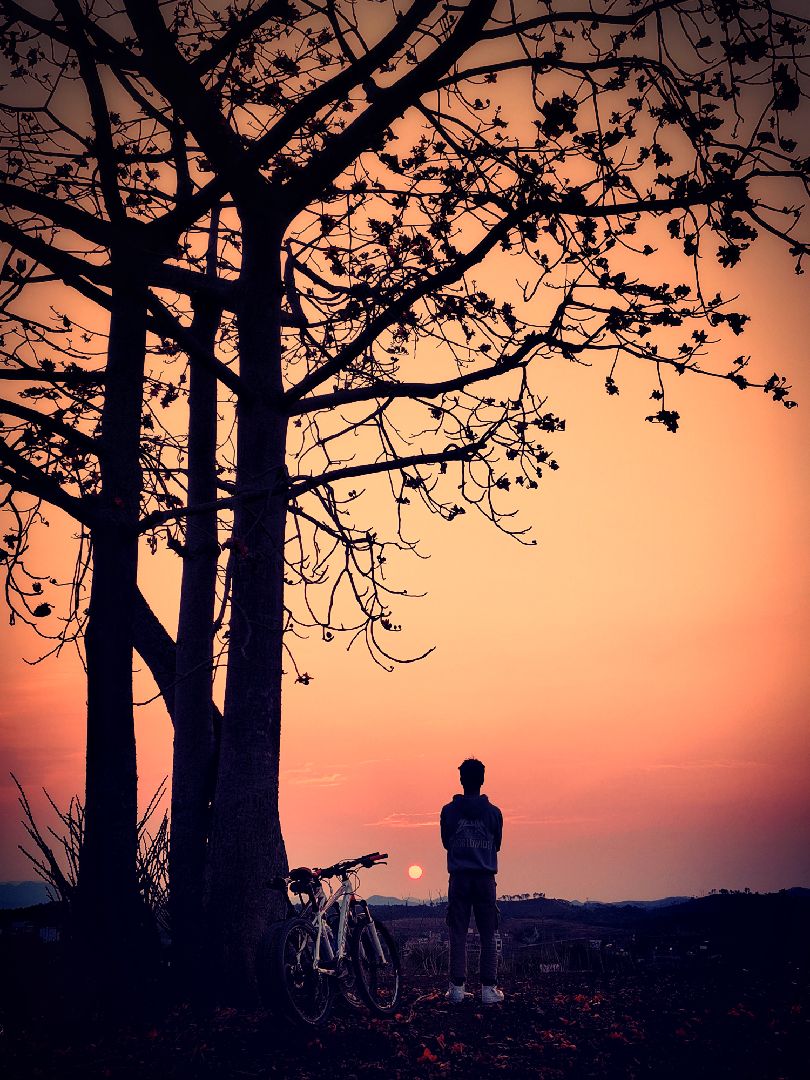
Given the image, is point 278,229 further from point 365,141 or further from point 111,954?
point 111,954

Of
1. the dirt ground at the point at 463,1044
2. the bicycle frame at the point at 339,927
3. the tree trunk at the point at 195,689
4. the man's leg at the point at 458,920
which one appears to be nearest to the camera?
the dirt ground at the point at 463,1044

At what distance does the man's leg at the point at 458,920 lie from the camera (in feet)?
32.1

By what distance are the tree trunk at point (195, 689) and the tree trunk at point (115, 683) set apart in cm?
60

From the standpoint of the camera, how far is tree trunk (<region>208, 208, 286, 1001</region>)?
8859mm

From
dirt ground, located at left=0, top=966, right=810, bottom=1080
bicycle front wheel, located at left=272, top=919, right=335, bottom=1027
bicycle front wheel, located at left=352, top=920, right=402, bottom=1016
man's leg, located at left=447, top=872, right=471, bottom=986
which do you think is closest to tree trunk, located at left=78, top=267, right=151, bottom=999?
dirt ground, located at left=0, top=966, right=810, bottom=1080

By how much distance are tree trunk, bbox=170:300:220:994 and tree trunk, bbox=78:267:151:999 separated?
1.98ft

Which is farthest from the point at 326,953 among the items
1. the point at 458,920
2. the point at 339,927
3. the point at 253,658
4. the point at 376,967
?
the point at 253,658

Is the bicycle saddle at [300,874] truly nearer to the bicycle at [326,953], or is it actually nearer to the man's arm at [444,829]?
the bicycle at [326,953]

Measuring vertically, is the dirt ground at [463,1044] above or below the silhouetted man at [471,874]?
below

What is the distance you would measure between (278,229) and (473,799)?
623 centimetres

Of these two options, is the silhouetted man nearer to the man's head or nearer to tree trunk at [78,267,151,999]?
the man's head

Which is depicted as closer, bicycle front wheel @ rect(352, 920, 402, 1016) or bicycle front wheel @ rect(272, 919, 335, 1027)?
bicycle front wheel @ rect(272, 919, 335, 1027)

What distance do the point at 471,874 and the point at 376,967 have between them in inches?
50.7

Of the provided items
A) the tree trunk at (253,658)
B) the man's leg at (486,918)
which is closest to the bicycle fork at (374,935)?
the tree trunk at (253,658)
